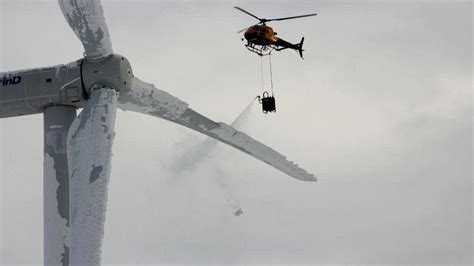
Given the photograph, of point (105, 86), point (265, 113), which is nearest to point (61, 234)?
point (105, 86)

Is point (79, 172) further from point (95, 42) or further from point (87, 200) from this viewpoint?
point (95, 42)

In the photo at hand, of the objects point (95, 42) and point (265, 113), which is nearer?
point (95, 42)

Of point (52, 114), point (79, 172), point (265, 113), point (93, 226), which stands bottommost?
point (93, 226)

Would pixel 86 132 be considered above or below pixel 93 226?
above

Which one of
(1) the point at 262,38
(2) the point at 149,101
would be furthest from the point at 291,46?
(2) the point at 149,101

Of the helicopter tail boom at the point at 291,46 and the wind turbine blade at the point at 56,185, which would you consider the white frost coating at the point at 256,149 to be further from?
the helicopter tail boom at the point at 291,46

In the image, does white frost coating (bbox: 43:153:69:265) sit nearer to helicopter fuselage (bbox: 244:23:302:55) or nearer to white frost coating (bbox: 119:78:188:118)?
white frost coating (bbox: 119:78:188:118)

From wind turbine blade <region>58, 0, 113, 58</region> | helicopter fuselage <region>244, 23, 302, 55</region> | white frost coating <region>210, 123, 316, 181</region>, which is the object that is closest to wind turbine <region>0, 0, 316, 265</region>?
wind turbine blade <region>58, 0, 113, 58</region>

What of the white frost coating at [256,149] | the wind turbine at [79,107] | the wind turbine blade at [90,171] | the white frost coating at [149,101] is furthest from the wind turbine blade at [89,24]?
the white frost coating at [256,149]
